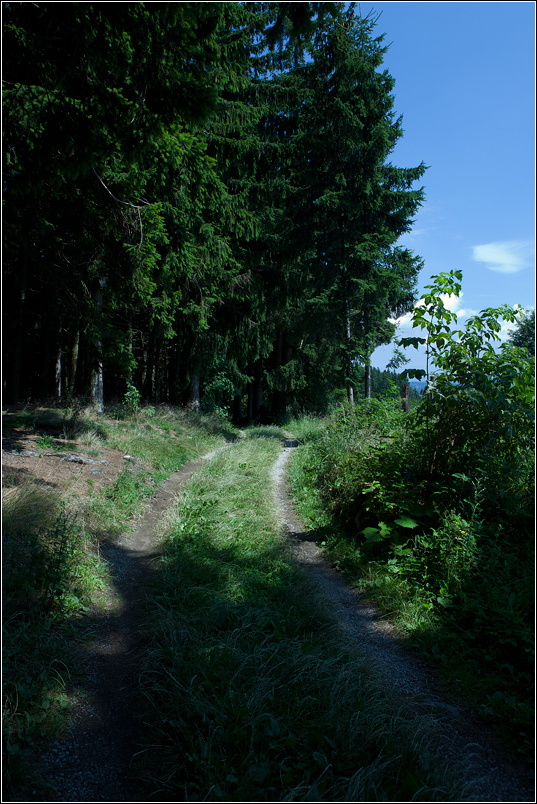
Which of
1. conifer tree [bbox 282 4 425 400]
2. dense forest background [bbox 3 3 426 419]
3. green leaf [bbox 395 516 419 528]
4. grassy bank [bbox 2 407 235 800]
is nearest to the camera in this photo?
grassy bank [bbox 2 407 235 800]

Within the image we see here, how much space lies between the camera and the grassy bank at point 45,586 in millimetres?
2670

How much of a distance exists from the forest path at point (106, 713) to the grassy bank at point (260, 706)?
0.14 meters

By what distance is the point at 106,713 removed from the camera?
2926 mm

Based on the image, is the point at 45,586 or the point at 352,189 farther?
the point at 352,189

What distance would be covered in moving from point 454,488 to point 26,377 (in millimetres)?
22186

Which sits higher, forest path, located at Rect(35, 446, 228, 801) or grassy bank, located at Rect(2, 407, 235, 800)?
grassy bank, located at Rect(2, 407, 235, 800)

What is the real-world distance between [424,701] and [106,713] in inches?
88.7

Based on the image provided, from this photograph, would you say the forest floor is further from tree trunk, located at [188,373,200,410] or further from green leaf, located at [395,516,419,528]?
tree trunk, located at [188,373,200,410]

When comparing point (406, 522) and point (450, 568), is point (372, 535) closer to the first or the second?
point (406, 522)

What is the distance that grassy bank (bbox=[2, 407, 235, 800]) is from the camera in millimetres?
2670

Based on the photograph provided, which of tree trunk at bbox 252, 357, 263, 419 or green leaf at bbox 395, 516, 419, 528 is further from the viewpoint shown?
tree trunk at bbox 252, 357, 263, 419

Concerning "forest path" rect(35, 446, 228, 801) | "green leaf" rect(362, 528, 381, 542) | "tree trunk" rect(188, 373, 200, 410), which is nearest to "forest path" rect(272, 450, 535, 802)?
"green leaf" rect(362, 528, 381, 542)

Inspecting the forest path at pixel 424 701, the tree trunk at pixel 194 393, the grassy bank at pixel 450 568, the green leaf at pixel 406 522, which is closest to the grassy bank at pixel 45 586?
the forest path at pixel 424 701

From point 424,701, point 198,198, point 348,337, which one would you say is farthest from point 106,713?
point 348,337
